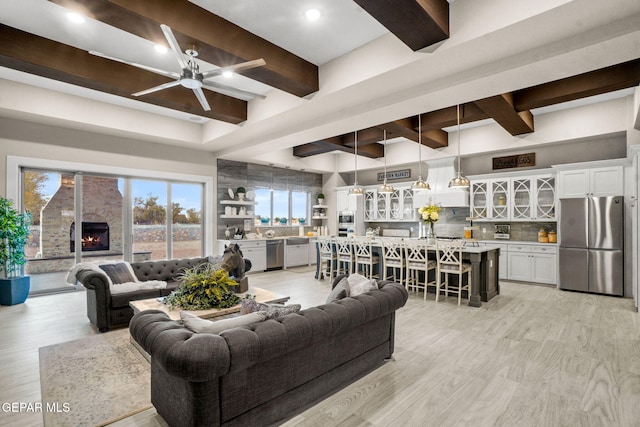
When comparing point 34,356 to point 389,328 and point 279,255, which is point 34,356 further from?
point 279,255

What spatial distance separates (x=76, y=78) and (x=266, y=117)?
2.43 m

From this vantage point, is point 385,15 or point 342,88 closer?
point 385,15

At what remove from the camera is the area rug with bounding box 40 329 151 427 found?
90.1 inches

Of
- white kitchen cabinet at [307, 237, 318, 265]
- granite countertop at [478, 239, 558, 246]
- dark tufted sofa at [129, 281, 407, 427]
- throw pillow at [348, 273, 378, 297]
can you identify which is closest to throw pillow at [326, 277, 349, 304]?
throw pillow at [348, 273, 378, 297]

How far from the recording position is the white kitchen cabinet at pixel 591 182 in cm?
557

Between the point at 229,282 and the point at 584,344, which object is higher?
the point at 229,282

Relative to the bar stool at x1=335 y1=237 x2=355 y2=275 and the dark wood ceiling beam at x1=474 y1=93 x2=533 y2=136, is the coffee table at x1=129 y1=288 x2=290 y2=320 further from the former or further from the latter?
the dark wood ceiling beam at x1=474 y1=93 x2=533 y2=136

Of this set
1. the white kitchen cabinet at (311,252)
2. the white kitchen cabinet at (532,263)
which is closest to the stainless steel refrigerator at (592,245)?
the white kitchen cabinet at (532,263)

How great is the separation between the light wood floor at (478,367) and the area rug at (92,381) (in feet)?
0.35

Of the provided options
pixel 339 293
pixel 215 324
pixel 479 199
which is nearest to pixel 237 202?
pixel 339 293

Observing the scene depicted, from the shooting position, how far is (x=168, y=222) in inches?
283

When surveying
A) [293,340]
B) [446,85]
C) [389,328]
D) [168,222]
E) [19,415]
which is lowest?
[19,415]

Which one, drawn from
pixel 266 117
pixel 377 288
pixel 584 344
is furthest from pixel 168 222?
pixel 584 344

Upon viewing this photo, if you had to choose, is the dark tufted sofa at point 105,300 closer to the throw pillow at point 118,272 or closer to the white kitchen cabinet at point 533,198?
the throw pillow at point 118,272
